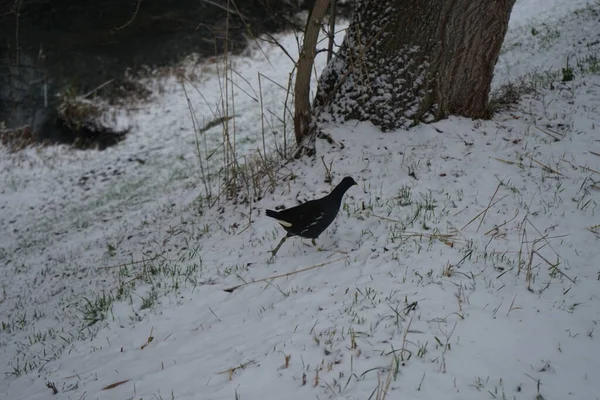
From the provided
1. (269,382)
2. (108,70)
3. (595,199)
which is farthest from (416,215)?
(108,70)

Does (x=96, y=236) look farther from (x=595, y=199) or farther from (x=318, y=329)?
(x=595, y=199)

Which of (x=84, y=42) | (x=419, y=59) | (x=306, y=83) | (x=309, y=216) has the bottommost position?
(x=309, y=216)

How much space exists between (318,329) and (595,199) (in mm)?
3086

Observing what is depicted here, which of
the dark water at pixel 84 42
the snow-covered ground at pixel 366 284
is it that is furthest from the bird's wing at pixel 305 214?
the dark water at pixel 84 42

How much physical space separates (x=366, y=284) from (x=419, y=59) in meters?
3.15

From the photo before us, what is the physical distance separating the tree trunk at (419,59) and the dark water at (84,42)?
835cm

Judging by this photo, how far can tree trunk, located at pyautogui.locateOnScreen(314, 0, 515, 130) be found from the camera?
5.47 meters

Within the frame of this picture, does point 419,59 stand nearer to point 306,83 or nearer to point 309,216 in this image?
point 306,83

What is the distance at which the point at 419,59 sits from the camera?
222 inches

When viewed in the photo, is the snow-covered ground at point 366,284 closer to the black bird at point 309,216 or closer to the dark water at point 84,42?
the black bird at point 309,216

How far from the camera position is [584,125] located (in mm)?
5730

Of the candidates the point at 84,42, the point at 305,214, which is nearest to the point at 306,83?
the point at 305,214

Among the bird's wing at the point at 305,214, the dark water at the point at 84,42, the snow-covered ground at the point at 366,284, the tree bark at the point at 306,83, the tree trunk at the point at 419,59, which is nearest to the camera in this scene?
the snow-covered ground at the point at 366,284

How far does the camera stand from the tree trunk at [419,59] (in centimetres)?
547
